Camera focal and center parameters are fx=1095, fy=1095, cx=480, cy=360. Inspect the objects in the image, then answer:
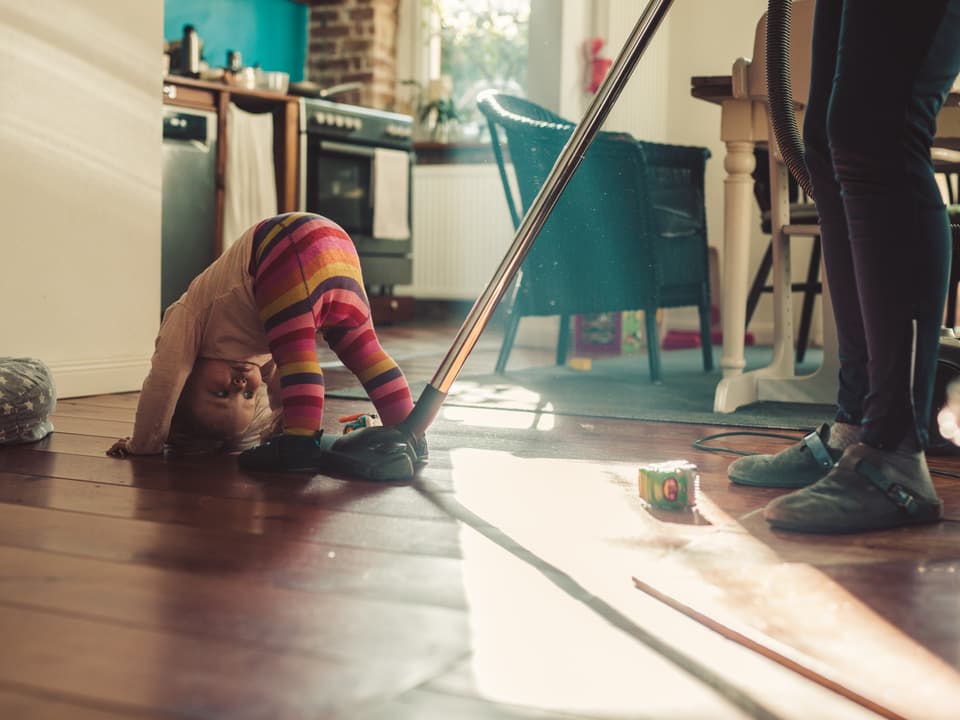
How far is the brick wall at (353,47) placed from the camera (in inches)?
222

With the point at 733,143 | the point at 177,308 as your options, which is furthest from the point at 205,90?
the point at 177,308

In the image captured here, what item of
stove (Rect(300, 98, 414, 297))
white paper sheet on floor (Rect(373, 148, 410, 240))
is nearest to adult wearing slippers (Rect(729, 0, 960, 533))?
stove (Rect(300, 98, 414, 297))

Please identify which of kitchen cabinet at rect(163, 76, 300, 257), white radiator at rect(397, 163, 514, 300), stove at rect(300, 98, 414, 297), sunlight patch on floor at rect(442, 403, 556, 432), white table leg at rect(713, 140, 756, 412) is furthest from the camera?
white radiator at rect(397, 163, 514, 300)

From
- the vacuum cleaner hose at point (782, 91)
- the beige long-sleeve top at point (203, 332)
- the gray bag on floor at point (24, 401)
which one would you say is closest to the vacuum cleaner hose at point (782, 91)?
the vacuum cleaner hose at point (782, 91)

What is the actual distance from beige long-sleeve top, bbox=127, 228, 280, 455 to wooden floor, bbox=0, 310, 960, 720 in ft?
0.37

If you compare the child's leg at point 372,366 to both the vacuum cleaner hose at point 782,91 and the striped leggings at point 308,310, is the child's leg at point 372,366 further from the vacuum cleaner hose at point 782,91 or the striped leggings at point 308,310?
the vacuum cleaner hose at point 782,91

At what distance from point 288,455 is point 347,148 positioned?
362 cm

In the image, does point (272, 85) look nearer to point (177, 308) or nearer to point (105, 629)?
point (177, 308)

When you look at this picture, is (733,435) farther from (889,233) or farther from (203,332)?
(203,332)

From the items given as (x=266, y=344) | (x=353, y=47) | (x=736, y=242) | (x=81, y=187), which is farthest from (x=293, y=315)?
(x=353, y=47)

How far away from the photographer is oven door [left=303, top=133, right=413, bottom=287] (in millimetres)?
4852

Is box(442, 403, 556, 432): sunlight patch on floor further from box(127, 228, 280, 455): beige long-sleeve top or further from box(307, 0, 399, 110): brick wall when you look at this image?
box(307, 0, 399, 110): brick wall

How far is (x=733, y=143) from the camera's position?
8.39 ft

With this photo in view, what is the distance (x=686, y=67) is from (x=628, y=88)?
62cm
